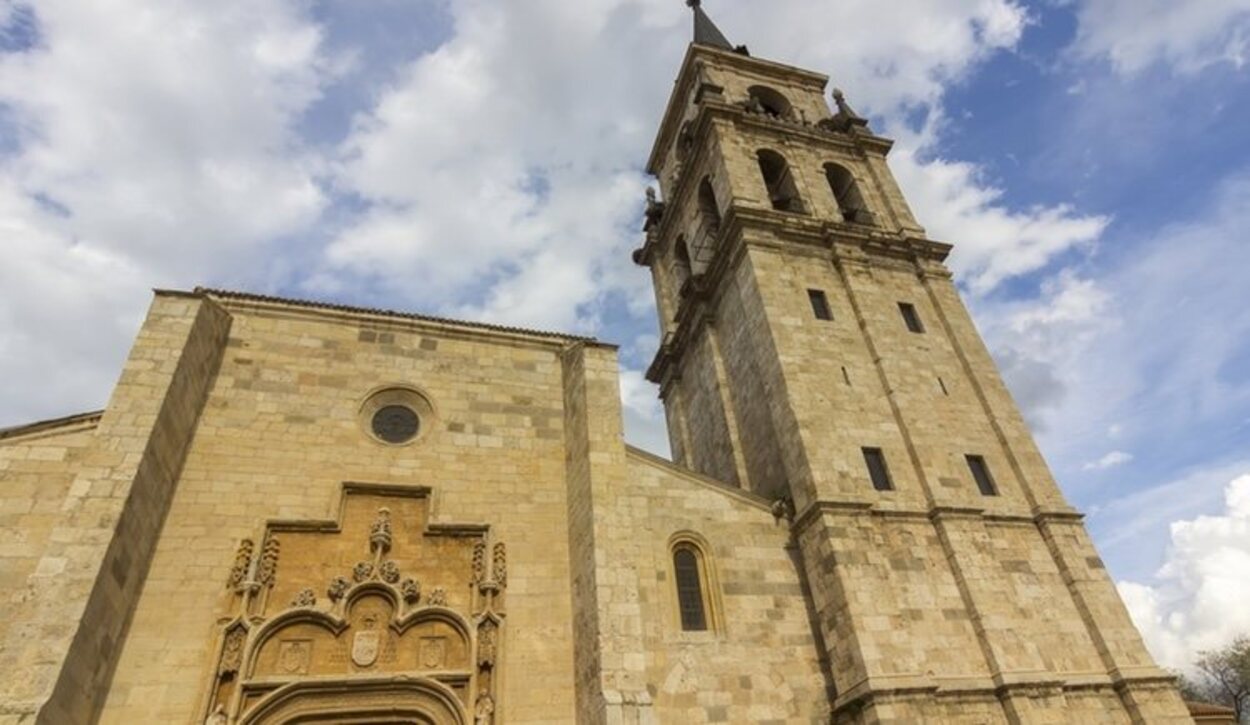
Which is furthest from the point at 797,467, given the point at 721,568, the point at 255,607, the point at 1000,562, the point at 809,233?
the point at 255,607

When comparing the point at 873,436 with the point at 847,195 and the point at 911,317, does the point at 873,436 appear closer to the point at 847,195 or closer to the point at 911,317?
the point at 911,317

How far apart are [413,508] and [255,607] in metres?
2.57

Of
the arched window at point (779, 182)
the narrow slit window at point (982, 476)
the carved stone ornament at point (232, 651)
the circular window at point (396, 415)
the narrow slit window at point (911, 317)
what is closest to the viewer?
the carved stone ornament at point (232, 651)

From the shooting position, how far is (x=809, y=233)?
58.4ft

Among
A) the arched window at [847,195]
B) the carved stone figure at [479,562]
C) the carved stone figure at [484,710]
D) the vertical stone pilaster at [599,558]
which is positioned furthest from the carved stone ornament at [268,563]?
the arched window at [847,195]

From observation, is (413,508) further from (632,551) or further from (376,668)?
(632,551)

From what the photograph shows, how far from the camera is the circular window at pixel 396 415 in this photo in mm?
12000

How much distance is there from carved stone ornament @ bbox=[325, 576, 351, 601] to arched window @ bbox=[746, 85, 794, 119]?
20.1 meters

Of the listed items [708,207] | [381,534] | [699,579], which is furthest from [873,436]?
[708,207]

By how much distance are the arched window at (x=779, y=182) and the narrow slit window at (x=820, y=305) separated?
340 cm

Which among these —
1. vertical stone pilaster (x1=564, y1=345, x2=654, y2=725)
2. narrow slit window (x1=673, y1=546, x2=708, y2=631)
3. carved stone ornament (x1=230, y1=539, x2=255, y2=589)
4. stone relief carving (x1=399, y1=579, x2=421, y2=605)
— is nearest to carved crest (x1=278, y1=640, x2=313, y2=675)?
carved stone ornament (x1=230, y1=539, x2=255, y2=589)

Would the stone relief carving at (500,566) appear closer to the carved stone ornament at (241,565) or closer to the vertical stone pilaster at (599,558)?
the vertical stone pilaster at (599,558)

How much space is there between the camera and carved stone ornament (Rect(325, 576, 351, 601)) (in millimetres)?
10070

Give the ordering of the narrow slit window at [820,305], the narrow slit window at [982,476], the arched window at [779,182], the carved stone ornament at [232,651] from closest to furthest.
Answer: the carved stone ornament at [232,651] → the narrow slit window at [982,476] → the narrow slit window at [820,305] → the arched window at [779,182]
